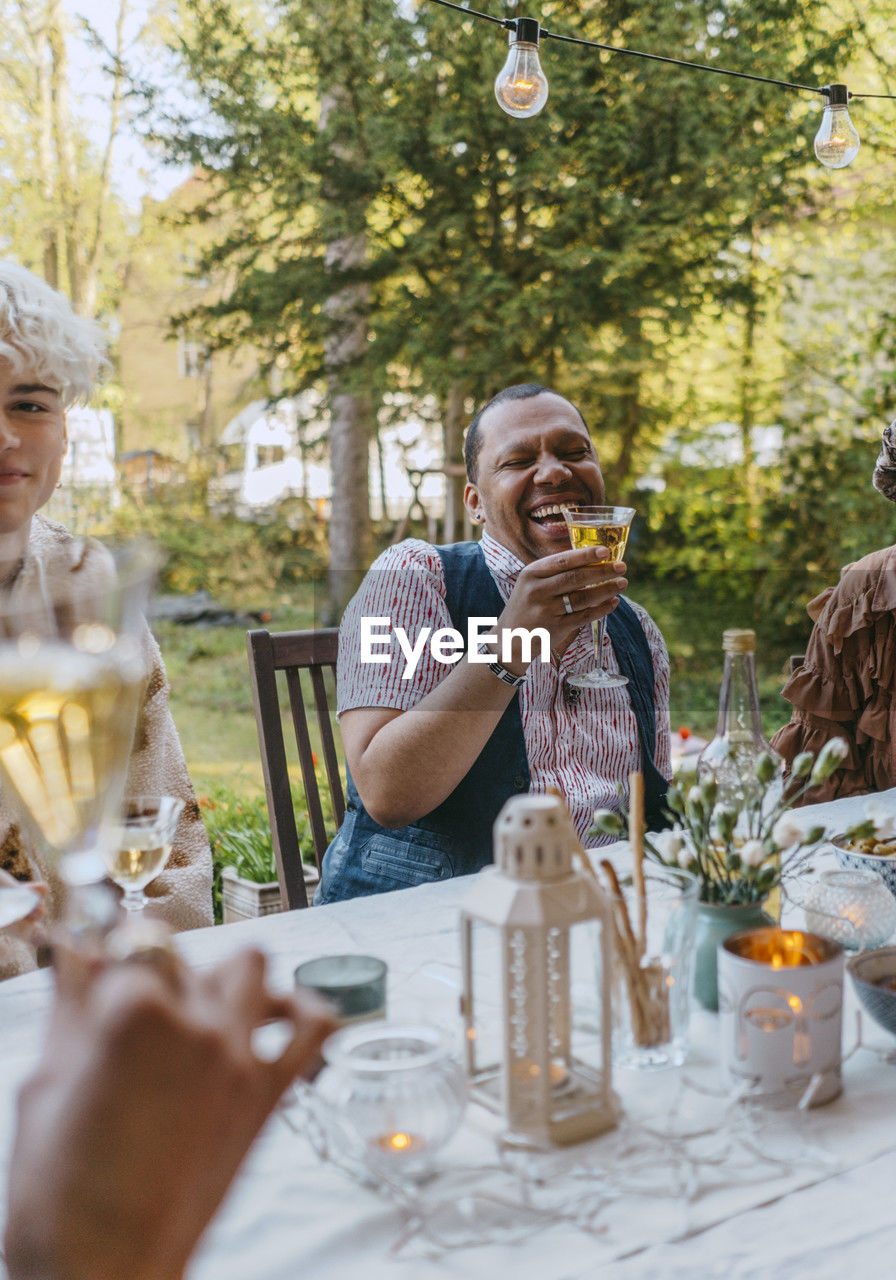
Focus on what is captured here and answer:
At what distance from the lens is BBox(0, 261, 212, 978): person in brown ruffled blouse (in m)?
1.42

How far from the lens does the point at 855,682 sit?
82.4 inches

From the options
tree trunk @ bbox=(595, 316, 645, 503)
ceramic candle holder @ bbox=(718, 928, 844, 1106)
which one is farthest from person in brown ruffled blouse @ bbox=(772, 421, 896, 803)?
tree trunk @ bbox=(595, 316, 645, 503)

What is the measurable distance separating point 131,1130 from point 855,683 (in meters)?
1.89

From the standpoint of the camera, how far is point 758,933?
867mm

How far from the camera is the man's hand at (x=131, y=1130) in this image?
437mm

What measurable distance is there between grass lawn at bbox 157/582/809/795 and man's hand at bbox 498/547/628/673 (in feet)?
14.2

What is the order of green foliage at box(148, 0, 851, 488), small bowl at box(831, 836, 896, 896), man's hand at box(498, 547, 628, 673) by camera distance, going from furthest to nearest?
green foliage at box(148, 0, 851, 488)
man's hand at box(498, 547, 628, 673)
small bowl at box(831, 836, 896, 896)

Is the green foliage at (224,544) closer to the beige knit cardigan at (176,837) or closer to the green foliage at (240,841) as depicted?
the green foliage at (240,841)

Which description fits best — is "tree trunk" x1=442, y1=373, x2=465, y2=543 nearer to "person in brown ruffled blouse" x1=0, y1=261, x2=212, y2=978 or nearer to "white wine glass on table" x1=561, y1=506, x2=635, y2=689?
"white wine glass on table" x1=561, y1=506, x2=635, y2=689

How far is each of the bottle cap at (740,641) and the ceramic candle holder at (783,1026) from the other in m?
0.39

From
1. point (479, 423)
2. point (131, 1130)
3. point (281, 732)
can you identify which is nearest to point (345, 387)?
point (479, 423)

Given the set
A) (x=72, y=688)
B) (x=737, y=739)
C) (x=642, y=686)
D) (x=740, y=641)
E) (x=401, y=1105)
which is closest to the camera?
(x=72, y=688)

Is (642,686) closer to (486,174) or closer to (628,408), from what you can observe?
(486,174)

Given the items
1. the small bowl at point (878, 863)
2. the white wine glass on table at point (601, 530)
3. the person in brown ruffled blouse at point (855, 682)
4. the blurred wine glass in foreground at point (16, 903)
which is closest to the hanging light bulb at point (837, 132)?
the person in brown ruffled blouse at point (855, 682)
